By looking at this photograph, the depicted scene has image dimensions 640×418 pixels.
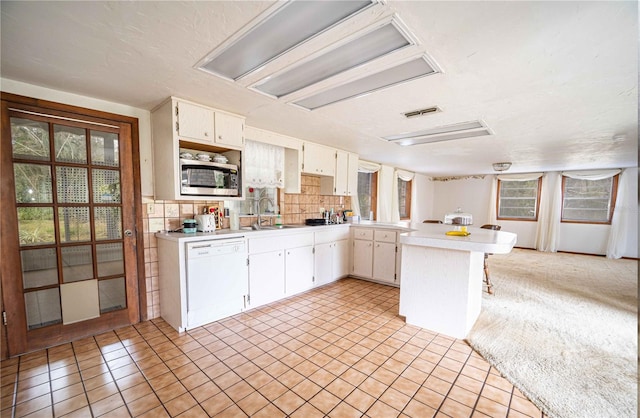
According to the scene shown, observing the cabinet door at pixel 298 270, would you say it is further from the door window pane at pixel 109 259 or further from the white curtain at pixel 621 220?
the white curtain at pixel 621 220

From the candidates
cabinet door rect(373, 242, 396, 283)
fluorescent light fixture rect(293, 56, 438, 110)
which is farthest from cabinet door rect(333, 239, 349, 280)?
fluorescent light fixture rect(293, 56, 438, 110)

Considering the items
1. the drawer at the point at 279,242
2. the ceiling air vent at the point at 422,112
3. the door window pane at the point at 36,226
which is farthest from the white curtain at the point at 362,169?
the door window pane at the point at 36,226

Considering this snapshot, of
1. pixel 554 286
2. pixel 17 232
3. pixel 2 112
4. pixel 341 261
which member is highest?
pixel 2 112

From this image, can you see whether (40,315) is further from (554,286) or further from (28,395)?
(554,286)

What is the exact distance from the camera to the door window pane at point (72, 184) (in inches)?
88.3

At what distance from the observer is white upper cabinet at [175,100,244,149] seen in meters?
2.36

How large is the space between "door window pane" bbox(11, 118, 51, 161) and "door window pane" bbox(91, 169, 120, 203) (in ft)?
1.15

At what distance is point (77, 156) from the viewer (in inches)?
91.7

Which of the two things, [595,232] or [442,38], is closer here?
[442,38]

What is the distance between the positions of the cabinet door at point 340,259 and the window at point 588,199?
20.6ft

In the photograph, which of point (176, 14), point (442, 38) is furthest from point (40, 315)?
point (442, 38)

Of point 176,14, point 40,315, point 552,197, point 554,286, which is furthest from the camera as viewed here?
point 552,197

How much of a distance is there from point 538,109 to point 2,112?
14.7 feet

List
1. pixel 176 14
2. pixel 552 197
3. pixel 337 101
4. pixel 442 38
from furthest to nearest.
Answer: pixel 552 197, pixel 337 101, pixel 442 38, pixel 176 14
